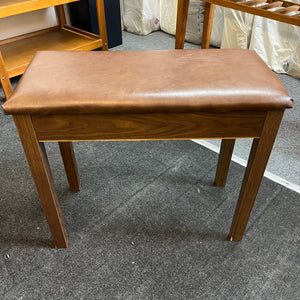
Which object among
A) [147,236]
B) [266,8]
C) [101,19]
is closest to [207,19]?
[266,8]

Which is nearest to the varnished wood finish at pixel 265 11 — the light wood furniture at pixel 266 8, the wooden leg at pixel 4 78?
the light wood furniture at pixel 266 8

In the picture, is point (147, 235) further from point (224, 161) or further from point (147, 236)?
point (224, 161)

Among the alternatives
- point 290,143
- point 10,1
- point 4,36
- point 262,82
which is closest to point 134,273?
point 262,82

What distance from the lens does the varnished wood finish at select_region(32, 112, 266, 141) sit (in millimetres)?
678

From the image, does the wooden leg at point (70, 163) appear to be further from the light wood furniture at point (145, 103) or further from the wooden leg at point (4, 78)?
the wooden leg at point (4, 78)

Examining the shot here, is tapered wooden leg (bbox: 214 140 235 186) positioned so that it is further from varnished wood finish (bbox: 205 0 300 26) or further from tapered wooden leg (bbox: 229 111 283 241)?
varnished wood finish (bbox: 205 0 300 26)

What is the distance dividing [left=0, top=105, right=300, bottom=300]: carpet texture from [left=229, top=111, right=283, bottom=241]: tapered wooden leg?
8cm

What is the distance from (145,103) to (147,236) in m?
0.51

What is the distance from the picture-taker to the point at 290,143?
1.39 m

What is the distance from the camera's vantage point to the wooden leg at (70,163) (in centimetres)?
100

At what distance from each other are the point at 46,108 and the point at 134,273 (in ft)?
1.75

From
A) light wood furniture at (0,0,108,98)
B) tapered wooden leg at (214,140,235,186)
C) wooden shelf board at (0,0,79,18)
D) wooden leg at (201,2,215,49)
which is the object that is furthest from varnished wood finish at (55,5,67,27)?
tapered wooden leg at (214,140,235,186)

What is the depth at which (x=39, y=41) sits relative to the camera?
1.99 metres

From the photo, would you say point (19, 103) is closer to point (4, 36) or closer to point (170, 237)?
point (170, 237)
